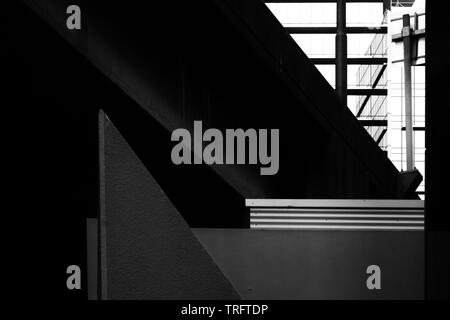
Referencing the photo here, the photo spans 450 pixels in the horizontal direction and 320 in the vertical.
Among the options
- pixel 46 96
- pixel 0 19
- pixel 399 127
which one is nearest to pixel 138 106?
pixel 46 96

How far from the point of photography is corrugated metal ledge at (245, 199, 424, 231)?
5.63m

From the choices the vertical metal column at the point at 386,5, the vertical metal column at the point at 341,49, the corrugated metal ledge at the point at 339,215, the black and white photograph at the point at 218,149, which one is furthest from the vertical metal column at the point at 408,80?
the vertical metal column at the point at 386,5

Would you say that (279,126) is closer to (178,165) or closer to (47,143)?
(178,165)

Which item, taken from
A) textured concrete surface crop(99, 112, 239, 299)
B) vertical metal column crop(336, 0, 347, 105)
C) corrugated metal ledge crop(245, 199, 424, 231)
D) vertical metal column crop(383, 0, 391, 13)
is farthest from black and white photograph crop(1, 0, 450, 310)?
vertical metal column crop(383, 0, 391, 13)

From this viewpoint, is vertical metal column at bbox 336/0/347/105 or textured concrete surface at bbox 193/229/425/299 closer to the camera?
textured concrete surface at bbox 193/229/425/299

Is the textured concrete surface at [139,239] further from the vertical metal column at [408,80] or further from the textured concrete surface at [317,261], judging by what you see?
the vertical metal column at [408,80]

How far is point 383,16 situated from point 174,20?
41.6 metres

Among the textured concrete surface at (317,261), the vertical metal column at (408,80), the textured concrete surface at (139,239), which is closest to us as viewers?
the textured concrete surface at (139,239)

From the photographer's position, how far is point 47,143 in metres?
5.89

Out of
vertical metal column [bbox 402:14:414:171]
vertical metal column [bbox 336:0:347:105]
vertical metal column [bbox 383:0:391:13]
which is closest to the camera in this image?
vertical metal column [bbox 402:14:414:171]

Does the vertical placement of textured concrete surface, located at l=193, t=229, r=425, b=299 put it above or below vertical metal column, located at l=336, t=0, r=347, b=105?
below

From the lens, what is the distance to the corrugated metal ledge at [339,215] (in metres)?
5.63

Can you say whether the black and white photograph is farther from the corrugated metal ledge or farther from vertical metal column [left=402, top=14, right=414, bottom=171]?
vertical metal column [left=402, top=14, right=414, bottom=171]

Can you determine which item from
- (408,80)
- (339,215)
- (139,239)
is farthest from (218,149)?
(408,80)
